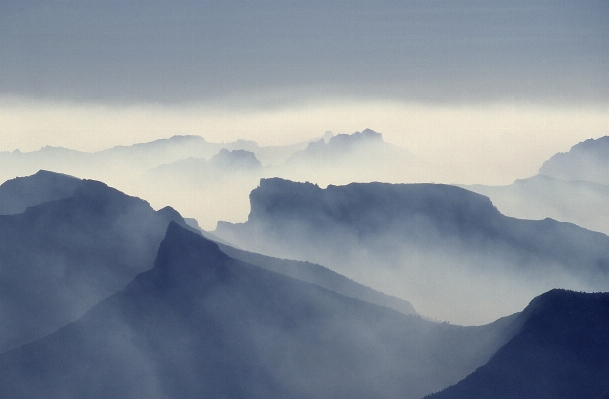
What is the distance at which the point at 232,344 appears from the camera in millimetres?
136750

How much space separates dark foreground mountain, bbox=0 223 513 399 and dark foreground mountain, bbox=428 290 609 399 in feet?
13.0

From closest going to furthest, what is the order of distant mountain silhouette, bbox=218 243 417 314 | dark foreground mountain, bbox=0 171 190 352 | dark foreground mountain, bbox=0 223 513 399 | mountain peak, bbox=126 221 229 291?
dark foreground mountain, bbox=0 223 513 399, mountain peak, bbox=126 221 229 291, dark foreground mountain, bbox=0 171 190 352, distant mountain silhouette, bbox=218 243 417 314

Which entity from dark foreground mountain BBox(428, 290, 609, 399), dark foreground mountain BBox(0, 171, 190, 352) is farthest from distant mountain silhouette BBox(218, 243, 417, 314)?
dark foreground mountain BBox(428, 290, 609, 399)

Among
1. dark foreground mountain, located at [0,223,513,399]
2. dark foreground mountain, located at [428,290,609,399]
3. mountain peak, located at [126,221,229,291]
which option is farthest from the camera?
mountain peak, located at [126,221,229,291]

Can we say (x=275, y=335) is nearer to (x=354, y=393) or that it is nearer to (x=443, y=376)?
(x=354, y=393)

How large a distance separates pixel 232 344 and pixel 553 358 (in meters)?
Result: 53.4

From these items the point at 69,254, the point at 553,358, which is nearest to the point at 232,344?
the point at 69,254

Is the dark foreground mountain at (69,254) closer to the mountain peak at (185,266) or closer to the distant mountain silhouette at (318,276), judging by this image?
the mountain peak at (185,266)

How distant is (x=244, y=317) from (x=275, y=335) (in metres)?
6.68

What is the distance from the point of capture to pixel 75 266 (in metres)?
162

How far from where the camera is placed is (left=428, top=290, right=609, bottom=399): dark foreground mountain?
118 meters

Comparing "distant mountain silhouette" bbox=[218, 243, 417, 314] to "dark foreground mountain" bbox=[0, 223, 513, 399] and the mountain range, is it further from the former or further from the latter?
"dark foreground mountain" bbox=[0, 223, 513, 399]

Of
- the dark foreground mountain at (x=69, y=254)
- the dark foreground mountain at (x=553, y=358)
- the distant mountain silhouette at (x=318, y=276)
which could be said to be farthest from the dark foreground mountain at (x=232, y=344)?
the dark foreground mountain at (x=69, y=254)

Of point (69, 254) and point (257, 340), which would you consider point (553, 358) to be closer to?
point (257, 340)
